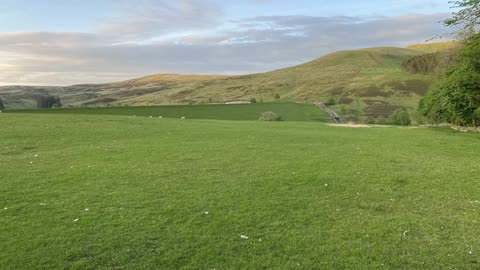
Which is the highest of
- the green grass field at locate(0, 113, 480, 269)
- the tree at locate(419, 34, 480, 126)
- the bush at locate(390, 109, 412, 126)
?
the tree at locate(419, 34, 480, 126)

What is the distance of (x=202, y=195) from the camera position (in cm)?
1263

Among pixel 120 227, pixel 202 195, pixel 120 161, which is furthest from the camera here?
pixel 120 161

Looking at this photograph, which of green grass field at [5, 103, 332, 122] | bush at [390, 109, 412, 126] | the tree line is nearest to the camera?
the tree line

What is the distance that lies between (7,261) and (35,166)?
410 inches

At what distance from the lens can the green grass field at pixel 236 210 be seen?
8.08 m

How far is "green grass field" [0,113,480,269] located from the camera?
8.08m

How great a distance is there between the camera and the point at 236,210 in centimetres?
1103

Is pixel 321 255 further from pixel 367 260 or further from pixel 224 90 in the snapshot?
pixel 224 90

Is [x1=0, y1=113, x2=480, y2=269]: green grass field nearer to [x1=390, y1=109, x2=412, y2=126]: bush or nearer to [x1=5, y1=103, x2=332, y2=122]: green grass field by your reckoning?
[x1=390, y1=109, x2=412, y2=126]: bush

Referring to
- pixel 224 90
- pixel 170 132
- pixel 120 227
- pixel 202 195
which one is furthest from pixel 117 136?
pixel 224 90

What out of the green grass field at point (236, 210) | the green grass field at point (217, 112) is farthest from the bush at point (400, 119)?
the green grass field at point (236, 210)

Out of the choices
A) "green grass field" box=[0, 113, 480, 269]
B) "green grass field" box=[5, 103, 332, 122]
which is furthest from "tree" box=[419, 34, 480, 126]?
"green grass field" box=[5, 103, 332, 122]

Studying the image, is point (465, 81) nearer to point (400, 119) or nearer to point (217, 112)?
point (400, 119)

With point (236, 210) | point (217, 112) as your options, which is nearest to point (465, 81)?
point (236, 210)
